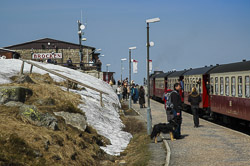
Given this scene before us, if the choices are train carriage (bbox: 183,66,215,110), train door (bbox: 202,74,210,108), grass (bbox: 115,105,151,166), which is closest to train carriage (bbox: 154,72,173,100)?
train carriage (bbox: 183,66,215,110)

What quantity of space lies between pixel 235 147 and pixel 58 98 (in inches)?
317

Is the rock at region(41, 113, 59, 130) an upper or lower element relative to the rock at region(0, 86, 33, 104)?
lower

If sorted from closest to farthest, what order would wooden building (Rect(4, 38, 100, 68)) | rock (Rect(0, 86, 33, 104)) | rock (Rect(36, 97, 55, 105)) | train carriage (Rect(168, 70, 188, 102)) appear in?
1. rock (Rect(0, 86, 33, 104))
2. rock (Rect(36, 97, 55, 105))
3. train carriage (Rect(168, 70, 188, 102))
4. wooden building (Rect(4, 38, 100, 68))

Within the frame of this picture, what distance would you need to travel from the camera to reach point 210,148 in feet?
50.3

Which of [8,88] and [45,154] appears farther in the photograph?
[8,88]

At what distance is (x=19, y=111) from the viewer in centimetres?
1441

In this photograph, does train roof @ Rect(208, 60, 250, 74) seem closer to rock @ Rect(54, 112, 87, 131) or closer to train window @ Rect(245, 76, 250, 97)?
train window @ Rect(245, 76, 250, 97)

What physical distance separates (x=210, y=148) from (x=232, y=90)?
7.43m

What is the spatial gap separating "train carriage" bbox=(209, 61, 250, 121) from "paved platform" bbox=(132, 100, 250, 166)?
4.08ft

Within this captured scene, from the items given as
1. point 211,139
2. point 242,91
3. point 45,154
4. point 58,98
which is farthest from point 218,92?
point 45,154

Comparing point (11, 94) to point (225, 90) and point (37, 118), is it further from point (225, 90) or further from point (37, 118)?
point (225, 90)

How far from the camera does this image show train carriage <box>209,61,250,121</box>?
19.9 meters

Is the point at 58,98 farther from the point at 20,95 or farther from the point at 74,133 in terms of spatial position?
the point at 74,133

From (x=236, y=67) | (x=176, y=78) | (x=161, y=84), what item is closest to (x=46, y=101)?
(x=236, y=67)
